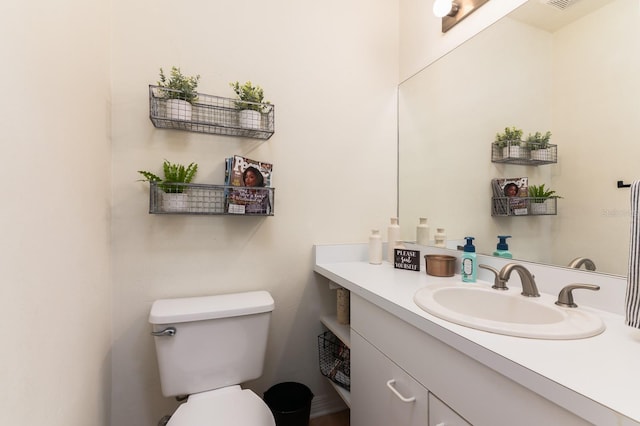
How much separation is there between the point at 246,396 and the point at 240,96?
1305mm

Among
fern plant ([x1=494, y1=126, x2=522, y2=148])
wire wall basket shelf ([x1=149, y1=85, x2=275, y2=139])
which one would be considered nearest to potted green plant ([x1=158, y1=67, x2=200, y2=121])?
wire wall basket shelf ([x1=149, y1=85, x2=275, y2=139])

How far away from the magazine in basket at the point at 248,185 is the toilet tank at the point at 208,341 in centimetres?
42

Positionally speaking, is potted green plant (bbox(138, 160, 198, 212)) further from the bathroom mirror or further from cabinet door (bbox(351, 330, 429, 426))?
the bathroom mirror

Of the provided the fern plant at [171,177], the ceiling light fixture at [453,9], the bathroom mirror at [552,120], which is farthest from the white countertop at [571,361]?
the ceiling light fixture at [453,9]

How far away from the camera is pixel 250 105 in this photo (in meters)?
1.36

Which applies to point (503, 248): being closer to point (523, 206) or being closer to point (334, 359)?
point (523, 206)

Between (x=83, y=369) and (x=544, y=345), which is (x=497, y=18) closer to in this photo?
(x=544, y=345)

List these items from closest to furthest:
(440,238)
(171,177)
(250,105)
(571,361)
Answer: (571,361) → (171,177) → (250,105) → (440,238)

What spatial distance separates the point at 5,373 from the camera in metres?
0.52

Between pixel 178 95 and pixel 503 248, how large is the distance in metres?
1.50

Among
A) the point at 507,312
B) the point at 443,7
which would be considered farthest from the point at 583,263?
the point at 443,7

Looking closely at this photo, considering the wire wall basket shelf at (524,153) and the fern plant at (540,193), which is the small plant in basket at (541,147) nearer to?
the wire wall basket shelf at (524,153)

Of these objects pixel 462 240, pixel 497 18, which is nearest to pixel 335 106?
pixel 497 18

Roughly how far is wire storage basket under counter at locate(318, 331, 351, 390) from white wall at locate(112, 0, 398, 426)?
0.06 metres
